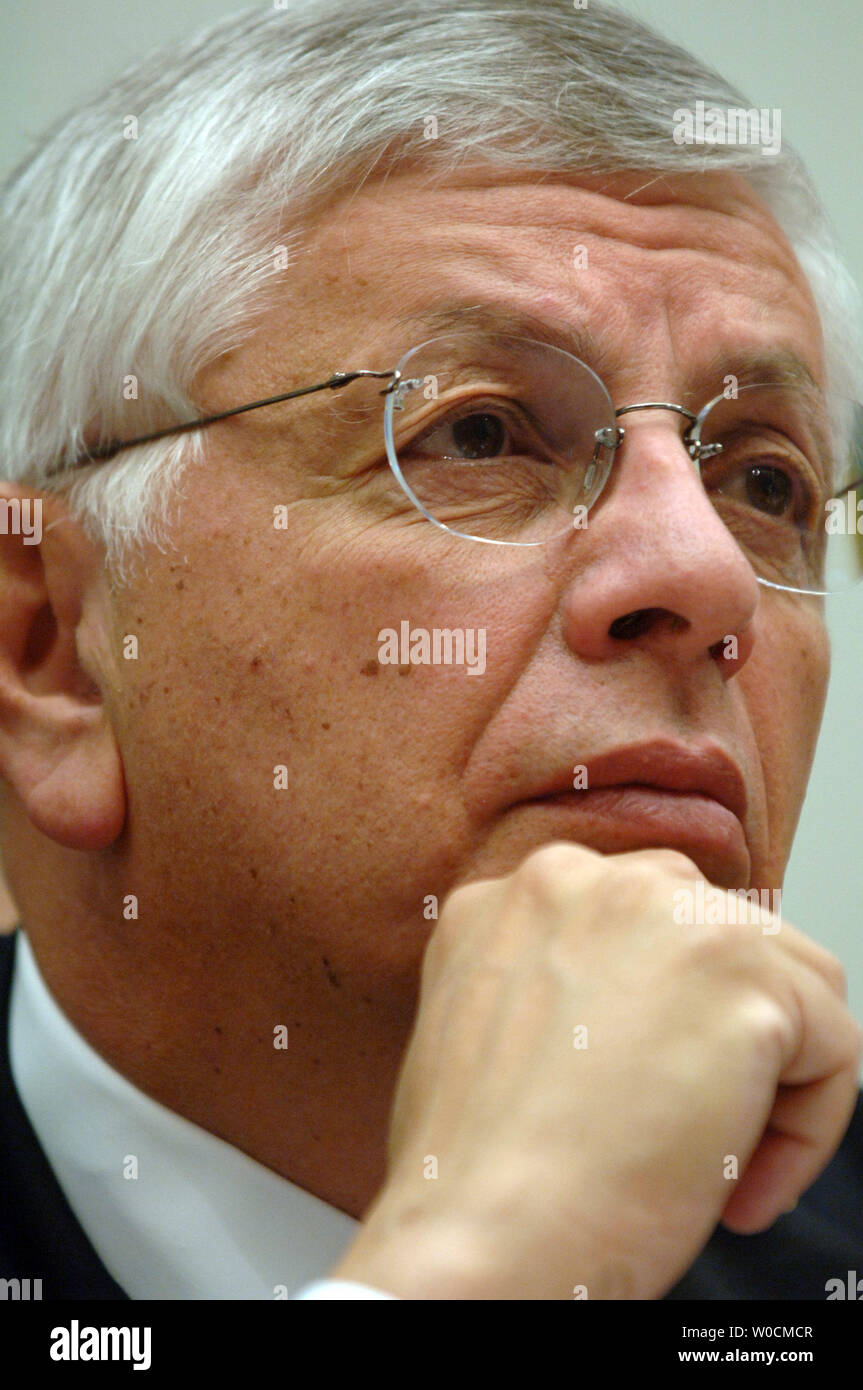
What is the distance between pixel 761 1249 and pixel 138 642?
120 centimetres

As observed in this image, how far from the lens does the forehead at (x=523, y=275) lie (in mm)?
1346

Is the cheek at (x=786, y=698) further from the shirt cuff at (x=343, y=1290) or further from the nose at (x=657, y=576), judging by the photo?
the shirt cuff at (x=343, y=1290)

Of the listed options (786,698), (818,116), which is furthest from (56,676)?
(818,116)

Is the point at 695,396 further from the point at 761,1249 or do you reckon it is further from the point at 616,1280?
the point at 761,1249

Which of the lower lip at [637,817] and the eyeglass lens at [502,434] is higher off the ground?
the eyeglass lens at [502,434]

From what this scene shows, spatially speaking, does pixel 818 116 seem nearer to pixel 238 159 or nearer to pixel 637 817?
A: pixel 238 159

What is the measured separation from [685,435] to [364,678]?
0.43m

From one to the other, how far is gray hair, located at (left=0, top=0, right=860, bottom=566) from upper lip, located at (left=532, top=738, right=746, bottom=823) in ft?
1.74

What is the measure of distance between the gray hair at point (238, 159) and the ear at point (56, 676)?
49mm

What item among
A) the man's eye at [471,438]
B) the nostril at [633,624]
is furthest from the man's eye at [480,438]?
A: the nostril at [633,624]

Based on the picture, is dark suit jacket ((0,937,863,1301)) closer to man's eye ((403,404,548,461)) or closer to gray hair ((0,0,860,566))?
gray hair ((0,0,860,566))

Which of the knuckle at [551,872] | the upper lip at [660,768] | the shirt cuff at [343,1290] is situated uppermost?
the upper lip at [660,768]

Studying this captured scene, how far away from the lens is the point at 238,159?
1.43 m

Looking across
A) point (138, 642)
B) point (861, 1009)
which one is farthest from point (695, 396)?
point (861, 1009)
